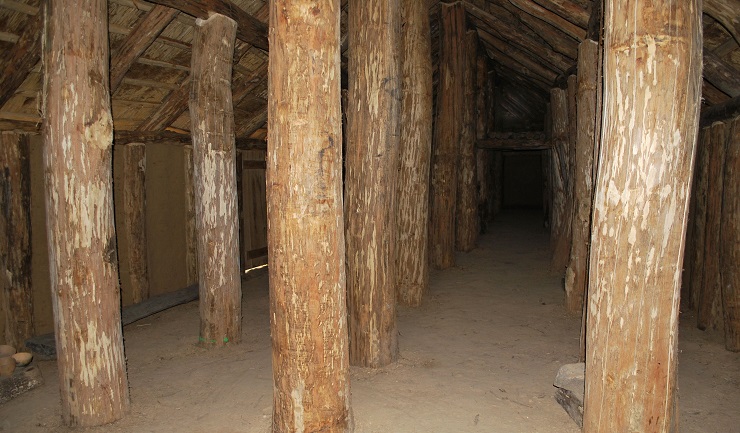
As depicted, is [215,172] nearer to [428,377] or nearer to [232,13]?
[232,13]

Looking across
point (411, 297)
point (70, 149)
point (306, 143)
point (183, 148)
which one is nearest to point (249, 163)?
point (183, 148)

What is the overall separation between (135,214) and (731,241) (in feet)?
20.7

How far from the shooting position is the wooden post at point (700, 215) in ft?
16.9

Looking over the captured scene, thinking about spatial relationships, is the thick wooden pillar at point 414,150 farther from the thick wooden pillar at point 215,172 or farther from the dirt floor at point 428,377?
the thick wooden pillar at point 215,172

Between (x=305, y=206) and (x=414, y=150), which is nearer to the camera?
(x=305, y=206)

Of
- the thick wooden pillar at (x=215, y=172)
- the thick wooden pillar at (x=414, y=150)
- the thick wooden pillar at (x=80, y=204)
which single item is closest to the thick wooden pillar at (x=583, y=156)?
the thick wooden pillar at (x=414, y=150)

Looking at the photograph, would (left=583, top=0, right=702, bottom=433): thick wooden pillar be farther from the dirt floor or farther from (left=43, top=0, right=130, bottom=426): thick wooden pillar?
(left=43, top=0, right=130, bottom=426): thick wooden pillar

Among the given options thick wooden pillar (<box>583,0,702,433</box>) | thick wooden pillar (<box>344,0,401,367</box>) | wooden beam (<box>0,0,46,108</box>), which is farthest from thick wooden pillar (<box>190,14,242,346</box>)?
thick wooden pillar (<box>583,0,702,433</box>)

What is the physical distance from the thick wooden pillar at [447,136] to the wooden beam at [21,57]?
5.42m

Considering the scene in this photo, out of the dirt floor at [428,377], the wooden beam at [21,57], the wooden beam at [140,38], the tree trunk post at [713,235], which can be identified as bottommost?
the dirt floor at [428,377]

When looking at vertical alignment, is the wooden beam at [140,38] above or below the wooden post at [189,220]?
above

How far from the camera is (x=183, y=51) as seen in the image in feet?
17.4

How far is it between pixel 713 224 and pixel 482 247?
16.2 ft

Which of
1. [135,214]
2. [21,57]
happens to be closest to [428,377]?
[21,57]
